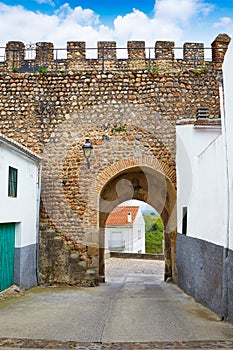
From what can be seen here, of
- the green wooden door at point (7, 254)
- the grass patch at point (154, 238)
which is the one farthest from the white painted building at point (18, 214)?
the grass patch at point (154, 238)

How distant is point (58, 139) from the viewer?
12258mm

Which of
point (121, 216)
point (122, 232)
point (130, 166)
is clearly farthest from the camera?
point (121, 216)

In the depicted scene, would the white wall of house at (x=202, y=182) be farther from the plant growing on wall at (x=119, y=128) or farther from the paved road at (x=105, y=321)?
the plant growing on wall at (x=119, y=128)

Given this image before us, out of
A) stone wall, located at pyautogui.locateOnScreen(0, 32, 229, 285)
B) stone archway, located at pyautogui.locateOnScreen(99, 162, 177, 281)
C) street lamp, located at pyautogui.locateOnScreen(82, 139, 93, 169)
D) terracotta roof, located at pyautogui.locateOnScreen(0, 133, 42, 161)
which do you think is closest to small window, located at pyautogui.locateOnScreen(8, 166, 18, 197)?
terracotta roof, located at pyautogui.locateOnScreen(0, 133, 42, 161)

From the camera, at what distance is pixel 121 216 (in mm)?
34875

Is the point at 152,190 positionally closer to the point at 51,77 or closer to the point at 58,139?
the point at 58,139

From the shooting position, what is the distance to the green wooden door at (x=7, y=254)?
9.46 metres

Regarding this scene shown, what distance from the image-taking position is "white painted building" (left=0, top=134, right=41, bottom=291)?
942 cm

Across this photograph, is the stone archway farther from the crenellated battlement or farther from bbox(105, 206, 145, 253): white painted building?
bbox(105, 206, 145, 253): white painted building

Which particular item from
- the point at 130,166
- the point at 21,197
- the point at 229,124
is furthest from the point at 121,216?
the point at 229,124

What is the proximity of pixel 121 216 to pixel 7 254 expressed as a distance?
2525cm

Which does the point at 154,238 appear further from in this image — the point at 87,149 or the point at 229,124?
the point at 229,124

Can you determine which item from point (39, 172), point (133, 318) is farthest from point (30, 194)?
point (133, 318)

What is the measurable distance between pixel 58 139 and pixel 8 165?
2869mm
